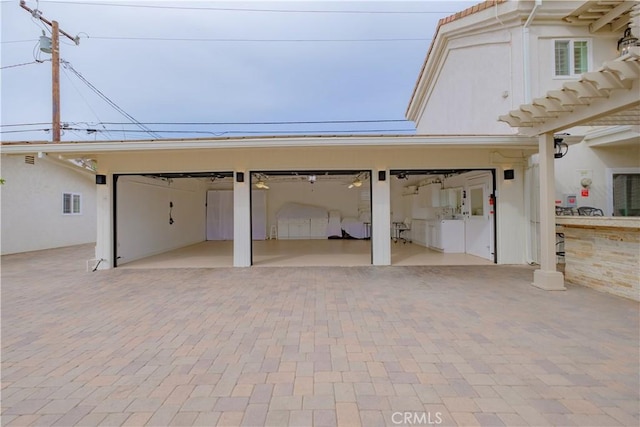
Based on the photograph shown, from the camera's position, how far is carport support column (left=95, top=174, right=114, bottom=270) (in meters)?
6.81

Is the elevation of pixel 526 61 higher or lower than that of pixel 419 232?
higher

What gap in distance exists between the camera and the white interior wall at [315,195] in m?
14.3

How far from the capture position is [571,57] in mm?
7316

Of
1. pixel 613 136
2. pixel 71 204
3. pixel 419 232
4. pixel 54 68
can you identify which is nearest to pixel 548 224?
pixel 613 136

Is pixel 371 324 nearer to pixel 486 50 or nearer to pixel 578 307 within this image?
pixel 578 307

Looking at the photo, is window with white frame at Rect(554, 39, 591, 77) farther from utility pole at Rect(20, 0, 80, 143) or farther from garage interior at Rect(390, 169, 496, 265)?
utility pole at Rect(20, 0, 80, 143)

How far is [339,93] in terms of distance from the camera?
21391 millimetres

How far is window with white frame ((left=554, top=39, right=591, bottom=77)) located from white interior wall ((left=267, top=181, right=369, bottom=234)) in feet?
27.2

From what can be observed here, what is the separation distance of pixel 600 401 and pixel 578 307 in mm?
2405

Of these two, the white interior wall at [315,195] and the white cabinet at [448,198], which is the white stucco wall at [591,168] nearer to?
the white cabinet at [448,198]

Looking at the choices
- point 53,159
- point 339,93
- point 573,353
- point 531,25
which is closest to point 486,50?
point 531,25

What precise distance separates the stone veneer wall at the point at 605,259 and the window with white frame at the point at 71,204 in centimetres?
→ 1485

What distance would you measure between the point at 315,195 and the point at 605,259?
35.7 feet

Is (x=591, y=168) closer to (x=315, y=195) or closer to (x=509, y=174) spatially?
(x=509, y=174)
